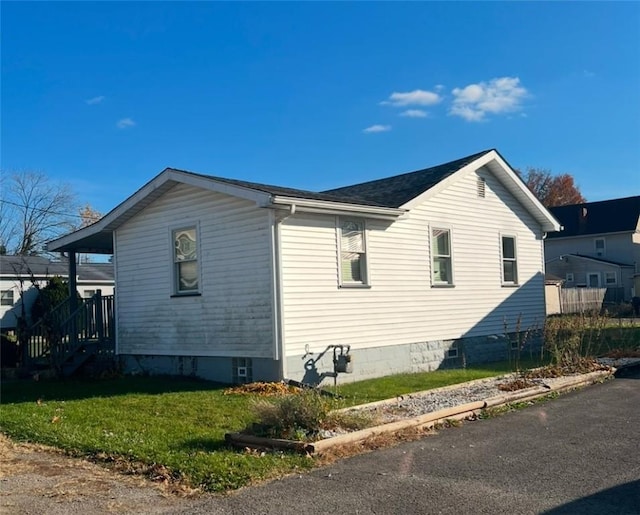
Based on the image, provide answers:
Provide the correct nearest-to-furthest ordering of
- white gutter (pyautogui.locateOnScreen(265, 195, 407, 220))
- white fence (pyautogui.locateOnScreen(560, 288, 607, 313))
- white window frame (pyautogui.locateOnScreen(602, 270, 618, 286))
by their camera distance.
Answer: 1. white gutter (pyautogui.locateOnScreen(265, 195, 407, 220))
2. white fence (pyautogui.locateOnScreen(560, 288, 607, 313))
3. white window frame (pyautogui.locateOnScreen(602, 270, 618, 286))

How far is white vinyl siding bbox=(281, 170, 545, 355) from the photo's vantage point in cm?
1196

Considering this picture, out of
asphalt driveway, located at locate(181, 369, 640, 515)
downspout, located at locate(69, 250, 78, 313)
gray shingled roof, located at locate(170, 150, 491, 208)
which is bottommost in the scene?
asphalt driveway, located at locate(181, 369, 640, 515)

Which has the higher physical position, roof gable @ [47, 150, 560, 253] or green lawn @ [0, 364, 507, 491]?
roof gable @ [47, 150, 560, 253]

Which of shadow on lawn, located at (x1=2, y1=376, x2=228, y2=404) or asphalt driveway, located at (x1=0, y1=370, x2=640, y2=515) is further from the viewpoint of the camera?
shadow on lawn, located at (x1=2, y1=376, x2=228, y2=404)

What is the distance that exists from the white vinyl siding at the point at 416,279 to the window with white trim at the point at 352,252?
0.18m

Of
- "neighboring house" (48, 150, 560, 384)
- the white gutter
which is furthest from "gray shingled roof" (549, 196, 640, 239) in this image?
the white gutter

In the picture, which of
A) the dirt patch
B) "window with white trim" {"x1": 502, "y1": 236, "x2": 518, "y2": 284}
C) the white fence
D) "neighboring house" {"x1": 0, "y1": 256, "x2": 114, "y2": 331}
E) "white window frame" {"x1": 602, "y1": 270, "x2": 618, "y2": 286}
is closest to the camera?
the dirt patch

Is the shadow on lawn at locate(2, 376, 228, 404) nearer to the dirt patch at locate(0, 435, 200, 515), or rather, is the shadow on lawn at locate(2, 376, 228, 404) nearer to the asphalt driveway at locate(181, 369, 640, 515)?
the dirt patch at locate(0, 435, 200, 515)

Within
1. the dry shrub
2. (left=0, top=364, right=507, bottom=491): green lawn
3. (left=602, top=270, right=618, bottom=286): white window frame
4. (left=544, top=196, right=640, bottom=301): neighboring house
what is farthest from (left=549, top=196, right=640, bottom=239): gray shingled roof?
the dry shrub

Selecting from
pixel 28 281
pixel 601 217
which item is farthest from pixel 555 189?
pixel 28 281

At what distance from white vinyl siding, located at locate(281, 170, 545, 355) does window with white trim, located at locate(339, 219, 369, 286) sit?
0.18 m

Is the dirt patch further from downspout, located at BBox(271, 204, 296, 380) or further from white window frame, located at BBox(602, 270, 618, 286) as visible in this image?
white window frame, located at BBox(602, 270, 618, 286)

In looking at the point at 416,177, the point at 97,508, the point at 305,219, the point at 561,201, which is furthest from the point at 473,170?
the point at 561,201

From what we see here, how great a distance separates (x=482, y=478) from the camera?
6160 millimetres
